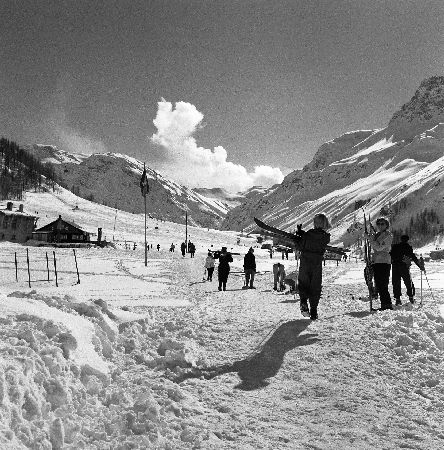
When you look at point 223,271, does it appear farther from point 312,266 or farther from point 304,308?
point 312,266

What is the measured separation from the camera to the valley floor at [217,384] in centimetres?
312

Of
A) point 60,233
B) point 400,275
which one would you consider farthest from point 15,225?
point 400,275

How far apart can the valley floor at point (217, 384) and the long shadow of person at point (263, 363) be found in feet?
0.05

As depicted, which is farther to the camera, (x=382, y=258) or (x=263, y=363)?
(x=382, y=258)

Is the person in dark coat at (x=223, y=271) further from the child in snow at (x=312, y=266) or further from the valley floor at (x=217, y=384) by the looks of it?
the valley floor at (x=217, y=384)

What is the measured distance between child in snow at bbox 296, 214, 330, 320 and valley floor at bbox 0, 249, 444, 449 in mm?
804

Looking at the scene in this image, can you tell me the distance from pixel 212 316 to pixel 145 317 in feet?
5.31

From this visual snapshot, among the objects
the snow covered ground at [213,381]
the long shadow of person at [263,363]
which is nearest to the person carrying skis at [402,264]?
the snow covered ground at [213,381]

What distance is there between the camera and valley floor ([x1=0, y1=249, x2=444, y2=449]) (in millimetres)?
3119

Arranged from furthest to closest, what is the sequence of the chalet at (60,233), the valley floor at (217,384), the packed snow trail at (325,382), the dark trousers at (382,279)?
1. the chalet at (60,233)
2. the dark trousers at (382,279)
3. the packed snow trail at (325,382)
4. the valley floor at (217,384)

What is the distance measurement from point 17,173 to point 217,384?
160 metres

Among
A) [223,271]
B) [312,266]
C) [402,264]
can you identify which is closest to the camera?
[312,266]

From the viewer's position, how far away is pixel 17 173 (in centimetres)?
14425

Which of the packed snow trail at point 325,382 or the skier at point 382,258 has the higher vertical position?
the skier at point 382,258
